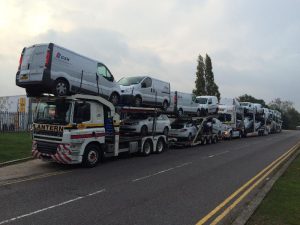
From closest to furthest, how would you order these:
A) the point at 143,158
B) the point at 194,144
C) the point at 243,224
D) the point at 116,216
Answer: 1. the point at 243,224
2. the point at 116,216
3. the point at 143,158
4. the point at 194,144

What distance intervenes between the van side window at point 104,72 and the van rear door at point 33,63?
2.78 m

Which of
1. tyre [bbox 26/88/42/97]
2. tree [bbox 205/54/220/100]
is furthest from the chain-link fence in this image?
tree [bbox 205/54/220/100]

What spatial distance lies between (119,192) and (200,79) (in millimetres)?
52058

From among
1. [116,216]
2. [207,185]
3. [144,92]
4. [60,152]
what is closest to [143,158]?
[144,92]

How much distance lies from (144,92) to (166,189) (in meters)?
8.67

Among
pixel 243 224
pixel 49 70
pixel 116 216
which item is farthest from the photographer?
pixel 49 70

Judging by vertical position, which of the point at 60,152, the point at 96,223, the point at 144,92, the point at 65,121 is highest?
the point at 144,92

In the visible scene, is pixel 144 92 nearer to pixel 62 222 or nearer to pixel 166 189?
pixel 166 189

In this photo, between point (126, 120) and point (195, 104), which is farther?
point (195, 104)

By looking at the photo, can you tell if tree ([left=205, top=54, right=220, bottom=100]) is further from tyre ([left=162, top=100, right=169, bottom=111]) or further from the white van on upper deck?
the white van on upper deck

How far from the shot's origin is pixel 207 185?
33.6 ft

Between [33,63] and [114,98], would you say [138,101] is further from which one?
[33,63]

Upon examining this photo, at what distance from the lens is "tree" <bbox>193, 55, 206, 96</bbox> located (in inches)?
2328

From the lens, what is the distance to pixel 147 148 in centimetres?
1778
